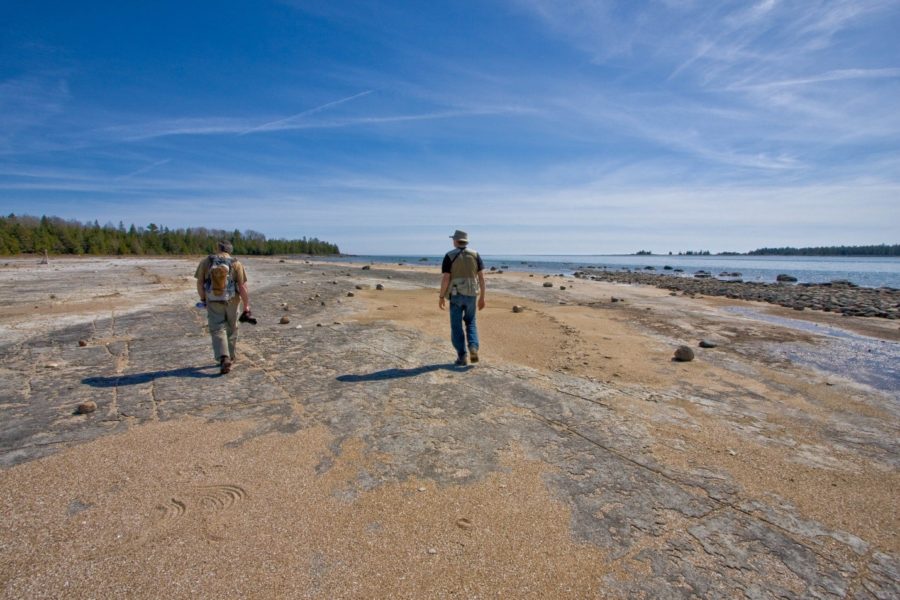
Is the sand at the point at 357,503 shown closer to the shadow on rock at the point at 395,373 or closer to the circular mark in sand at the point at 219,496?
the circular mark in sand at the point at 219,496

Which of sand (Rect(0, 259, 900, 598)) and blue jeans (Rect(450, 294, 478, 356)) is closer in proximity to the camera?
sand (Rect(0, 259, 900, 598))

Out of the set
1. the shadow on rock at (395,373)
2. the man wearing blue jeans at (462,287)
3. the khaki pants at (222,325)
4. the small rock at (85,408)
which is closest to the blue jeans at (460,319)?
the man wearing blue jeans at (462,287)

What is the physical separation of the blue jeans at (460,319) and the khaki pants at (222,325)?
11.7 feet

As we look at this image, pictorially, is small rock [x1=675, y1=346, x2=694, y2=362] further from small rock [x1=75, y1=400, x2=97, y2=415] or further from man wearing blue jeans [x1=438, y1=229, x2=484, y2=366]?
small rock [x1=75, y1=400, x2=97, y2=415]

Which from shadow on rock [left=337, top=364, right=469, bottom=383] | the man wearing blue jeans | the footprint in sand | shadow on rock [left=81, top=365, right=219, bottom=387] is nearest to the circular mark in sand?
the footprint in sand

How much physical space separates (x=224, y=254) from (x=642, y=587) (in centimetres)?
683

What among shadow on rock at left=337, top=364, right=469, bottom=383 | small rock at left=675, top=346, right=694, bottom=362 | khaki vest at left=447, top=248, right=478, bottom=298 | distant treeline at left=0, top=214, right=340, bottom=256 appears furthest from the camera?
distant treeline at left=0, top=214, right=340, bottom=256

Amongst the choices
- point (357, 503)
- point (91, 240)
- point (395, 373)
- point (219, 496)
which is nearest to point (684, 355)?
point (395, 373)

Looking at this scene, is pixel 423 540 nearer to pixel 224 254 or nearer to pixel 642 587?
pixel 642 587

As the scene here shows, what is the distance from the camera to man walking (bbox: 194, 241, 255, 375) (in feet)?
20.5

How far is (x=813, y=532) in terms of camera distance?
294cm

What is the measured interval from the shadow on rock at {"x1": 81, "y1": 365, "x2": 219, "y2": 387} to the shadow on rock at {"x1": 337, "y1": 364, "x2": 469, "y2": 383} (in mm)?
2071

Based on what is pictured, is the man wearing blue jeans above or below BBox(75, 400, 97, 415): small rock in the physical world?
above

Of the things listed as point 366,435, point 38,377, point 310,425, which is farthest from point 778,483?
point 38,377
